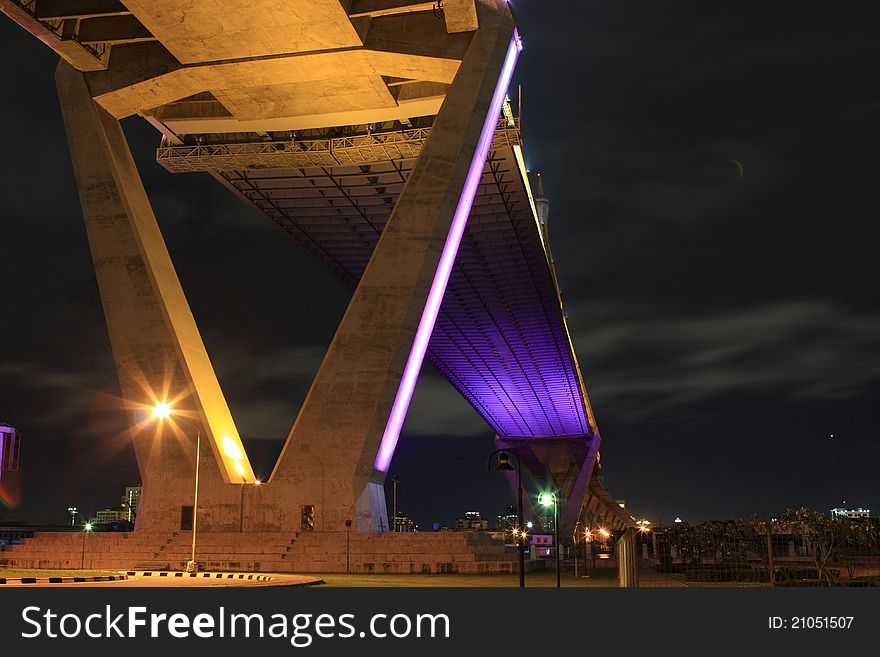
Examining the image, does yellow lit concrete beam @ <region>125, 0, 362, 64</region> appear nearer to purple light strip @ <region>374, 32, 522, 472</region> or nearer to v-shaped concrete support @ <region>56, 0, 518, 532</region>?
v-shaped concrete support @ <region>56, 0, 518, 532</region>

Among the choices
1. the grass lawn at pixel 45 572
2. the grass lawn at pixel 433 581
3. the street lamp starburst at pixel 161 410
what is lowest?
the grass lawn at pixel 433 581

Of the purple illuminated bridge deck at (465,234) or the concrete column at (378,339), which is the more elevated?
the purple illuminated bridge deck at (465,234)

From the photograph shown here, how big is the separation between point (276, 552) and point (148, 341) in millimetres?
7699

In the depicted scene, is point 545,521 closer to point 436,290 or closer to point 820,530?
point 436,290

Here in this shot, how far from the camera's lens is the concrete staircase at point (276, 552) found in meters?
22.3

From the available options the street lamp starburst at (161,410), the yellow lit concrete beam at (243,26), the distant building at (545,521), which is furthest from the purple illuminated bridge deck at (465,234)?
the distant building at (545,521)

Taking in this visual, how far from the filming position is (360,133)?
33.7 meters

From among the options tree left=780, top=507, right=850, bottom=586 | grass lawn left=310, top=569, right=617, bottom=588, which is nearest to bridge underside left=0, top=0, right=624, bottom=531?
grass lawn left=310, top=569, right=617, bottom=588

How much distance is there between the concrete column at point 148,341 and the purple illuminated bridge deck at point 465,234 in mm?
6807

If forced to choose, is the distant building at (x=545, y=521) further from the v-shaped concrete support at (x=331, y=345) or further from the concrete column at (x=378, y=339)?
the concrete column at (x=378, y=339)

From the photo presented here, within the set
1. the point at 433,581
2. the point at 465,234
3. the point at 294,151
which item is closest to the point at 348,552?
the point at 433,581

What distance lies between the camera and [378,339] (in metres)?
25.2
